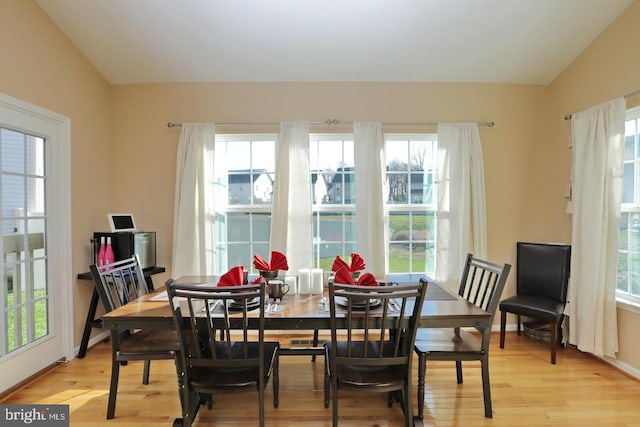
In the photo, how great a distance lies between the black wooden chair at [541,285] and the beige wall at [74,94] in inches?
148

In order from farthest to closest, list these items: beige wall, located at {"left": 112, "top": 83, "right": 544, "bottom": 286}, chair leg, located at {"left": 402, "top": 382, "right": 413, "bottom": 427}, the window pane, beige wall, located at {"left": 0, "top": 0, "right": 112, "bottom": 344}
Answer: beige wall, located at {"left": 112, "top": 83, "right": 544, "bottom": 286} → the window pane → beige wall, located at {"left": 0, "top": 0, "right": 112, "bottom": 344} → chair leg, located at {"left": 402, "top": 382, "right": 413, "bottom": 427}

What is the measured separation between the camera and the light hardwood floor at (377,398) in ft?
6.88

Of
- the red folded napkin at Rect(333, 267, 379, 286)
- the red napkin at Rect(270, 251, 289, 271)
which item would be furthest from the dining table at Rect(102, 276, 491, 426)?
the red napkin at Rect(270, 251, 289, 271)

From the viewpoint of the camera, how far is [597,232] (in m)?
2.78

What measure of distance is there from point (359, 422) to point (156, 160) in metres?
2.94

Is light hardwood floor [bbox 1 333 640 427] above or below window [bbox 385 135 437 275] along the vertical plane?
below

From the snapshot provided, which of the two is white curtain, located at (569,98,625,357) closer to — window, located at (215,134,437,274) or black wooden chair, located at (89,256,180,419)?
window, located at (215,134,437,274)

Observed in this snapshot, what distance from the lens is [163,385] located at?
252 centimetres

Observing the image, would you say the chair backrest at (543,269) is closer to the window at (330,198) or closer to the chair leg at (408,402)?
the window at (330,198)

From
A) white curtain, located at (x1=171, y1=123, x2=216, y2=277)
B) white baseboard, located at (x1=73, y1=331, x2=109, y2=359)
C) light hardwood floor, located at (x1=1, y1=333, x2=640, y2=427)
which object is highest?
white curtain, located at (x1=171, y1=123, x2=216, y2=277)

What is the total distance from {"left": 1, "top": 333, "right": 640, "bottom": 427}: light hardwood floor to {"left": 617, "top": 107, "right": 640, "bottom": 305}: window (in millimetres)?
657

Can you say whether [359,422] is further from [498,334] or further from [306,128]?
[306,128]

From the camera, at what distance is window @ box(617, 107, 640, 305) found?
2744 mm

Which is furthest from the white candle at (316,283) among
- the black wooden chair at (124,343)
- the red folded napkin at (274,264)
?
the black wooden chair at (124,343)
